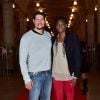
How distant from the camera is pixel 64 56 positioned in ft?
18.9

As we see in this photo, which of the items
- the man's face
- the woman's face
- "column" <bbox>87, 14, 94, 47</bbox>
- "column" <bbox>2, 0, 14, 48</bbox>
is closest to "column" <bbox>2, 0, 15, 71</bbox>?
"column" <bbox>2, 0, 14, 48</bbox>

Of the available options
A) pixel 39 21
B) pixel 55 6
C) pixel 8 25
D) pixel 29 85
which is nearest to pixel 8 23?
pixel 8 25

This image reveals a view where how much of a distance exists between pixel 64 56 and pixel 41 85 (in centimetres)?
66

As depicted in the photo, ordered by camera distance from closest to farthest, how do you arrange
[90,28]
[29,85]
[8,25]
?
[29,85] < [8,25] < [90,28]

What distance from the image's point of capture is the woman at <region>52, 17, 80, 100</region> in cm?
571

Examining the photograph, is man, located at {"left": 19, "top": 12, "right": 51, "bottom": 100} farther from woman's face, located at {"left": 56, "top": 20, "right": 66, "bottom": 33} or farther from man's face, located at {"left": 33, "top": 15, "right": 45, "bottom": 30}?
woman's face, located at {"left": 56, "top": 20, "right": 66, "bottom": 33}

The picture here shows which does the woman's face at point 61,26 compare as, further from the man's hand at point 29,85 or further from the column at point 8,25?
the column at point 8,25

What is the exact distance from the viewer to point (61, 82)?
19.3ft

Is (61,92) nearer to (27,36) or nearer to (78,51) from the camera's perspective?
(78,51)

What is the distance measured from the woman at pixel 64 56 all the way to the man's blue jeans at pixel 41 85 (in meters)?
0.40

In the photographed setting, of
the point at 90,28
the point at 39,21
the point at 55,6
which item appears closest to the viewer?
the point at 39,21

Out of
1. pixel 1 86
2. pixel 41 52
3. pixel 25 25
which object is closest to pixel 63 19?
pixel 41 52

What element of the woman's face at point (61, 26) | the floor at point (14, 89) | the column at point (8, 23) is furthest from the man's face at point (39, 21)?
the column at point (8, 23)

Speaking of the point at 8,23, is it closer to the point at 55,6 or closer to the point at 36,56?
the point at 36,56
